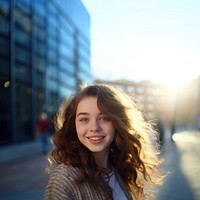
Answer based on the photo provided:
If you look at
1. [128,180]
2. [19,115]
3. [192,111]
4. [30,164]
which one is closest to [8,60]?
[19,115]

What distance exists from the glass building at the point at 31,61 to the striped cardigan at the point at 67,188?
12.9 m

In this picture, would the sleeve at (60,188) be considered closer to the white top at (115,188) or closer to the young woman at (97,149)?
the young woman at (97,149)

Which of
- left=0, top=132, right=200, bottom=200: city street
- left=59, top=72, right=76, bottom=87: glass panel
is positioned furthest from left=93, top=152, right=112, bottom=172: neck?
left=59, top=72, right=76, bottom=87: glass panel

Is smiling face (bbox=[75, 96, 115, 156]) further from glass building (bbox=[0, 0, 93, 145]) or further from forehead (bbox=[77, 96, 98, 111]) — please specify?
glass building (bbox=[0, 0, 93, 145])

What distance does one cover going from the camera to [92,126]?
1.64m

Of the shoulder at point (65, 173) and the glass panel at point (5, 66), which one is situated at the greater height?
the glass panel at point (5, 66)

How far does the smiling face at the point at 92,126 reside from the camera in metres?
1.66

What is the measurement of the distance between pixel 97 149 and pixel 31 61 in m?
15.9

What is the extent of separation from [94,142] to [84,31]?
28893mm

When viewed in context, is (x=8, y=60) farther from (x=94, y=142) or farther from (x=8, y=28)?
(x=94, y=142)

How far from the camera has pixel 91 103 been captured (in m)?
1.69

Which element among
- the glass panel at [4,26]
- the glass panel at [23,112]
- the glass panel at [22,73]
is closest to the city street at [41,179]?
the glass panel at [23,112]

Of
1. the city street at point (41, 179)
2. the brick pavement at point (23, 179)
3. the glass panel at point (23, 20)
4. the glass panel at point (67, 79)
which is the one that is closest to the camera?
the city street at point (41, 179)

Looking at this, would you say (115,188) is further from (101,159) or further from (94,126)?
(94,126)
